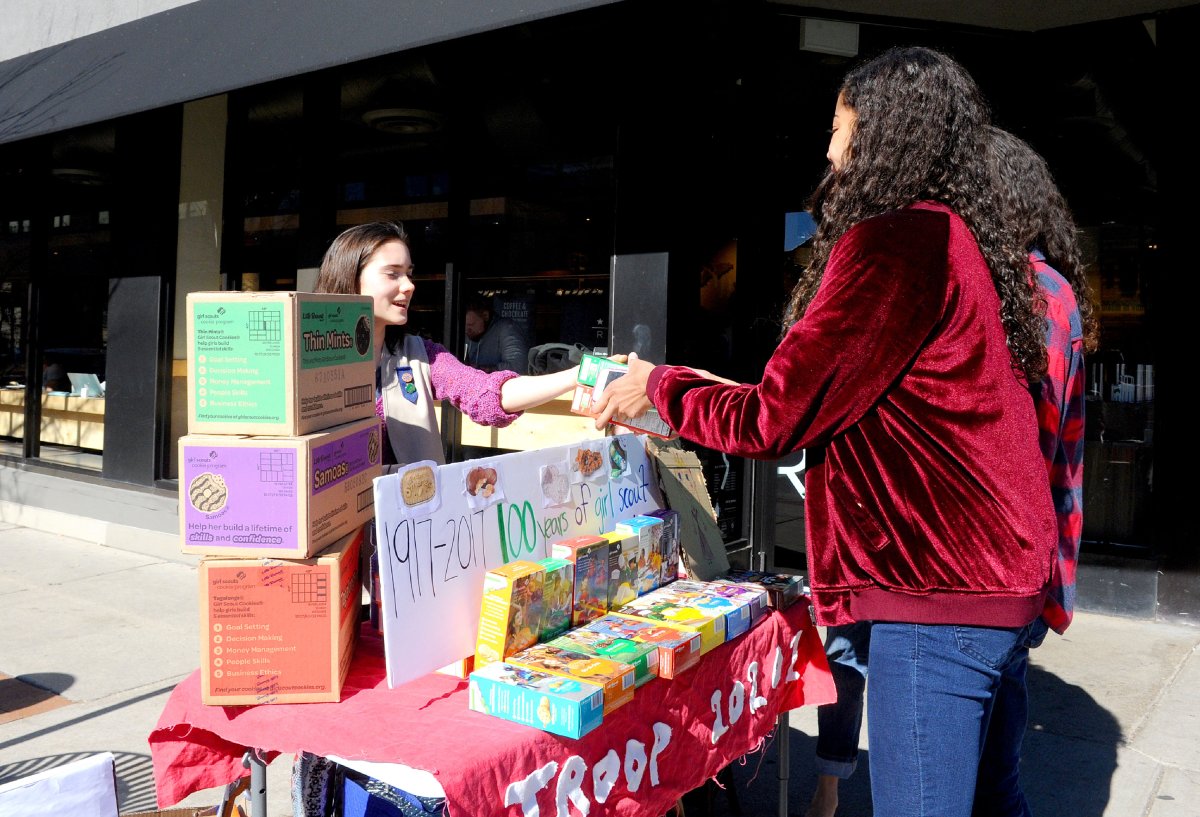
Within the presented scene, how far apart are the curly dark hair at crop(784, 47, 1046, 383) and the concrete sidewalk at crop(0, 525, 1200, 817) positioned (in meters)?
1.85

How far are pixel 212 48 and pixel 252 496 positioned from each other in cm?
477

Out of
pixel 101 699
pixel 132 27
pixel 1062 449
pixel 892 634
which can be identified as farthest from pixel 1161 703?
pixel 132 27

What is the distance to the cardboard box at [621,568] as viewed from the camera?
2.55m

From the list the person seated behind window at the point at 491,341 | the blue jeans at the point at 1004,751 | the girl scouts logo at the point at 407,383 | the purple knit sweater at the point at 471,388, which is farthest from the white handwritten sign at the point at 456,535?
the person seated behind window at the point at 491,341

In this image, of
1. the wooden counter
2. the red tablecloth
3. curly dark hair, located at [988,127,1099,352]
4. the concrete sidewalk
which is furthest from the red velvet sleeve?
the wooden counter

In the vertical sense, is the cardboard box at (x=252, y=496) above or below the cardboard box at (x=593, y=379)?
below

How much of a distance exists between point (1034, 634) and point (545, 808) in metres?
1.16

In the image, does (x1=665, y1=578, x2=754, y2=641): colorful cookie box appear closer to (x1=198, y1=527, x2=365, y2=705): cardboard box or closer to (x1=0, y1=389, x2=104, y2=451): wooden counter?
(x1=198, y1=527, x2=365, y2=705): cardboard box

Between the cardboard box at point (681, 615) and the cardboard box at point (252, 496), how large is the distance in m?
0.88

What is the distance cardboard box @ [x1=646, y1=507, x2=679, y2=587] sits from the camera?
2.82 metres

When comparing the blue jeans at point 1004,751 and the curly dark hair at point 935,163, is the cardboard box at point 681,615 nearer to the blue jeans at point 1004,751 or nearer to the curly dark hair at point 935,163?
the blue jeans at point 1004,751

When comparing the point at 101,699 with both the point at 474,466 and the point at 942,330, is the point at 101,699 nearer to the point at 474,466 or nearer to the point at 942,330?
the point at 474,466

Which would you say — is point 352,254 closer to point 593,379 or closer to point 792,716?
point 593,379

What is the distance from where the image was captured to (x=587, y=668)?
206 cm
